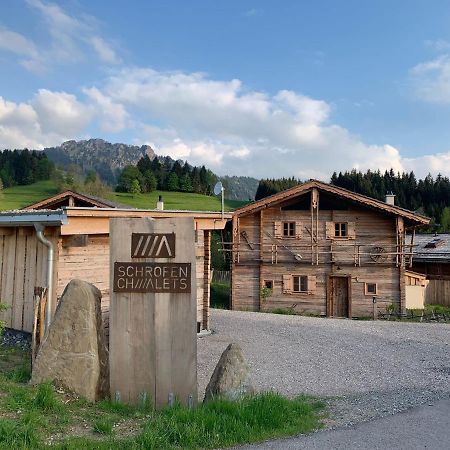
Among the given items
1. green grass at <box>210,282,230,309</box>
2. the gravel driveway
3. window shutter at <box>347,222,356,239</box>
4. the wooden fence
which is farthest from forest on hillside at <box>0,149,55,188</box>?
the gravel driveway

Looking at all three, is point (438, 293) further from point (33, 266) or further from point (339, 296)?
point (33, 266)

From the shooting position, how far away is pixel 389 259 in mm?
23312

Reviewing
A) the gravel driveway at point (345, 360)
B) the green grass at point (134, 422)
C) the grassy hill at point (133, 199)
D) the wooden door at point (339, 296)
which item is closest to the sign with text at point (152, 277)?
the green grass at point (134, 422)

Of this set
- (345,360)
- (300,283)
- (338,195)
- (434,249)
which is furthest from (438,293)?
(345,360)

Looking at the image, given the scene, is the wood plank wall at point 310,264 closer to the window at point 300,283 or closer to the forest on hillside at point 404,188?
the window at point 300,283

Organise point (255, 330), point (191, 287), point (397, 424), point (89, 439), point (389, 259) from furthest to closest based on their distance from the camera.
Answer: point (389, 259)
point (255, 330)
point (191, 287)
point (397, 424)
point (89, 439)

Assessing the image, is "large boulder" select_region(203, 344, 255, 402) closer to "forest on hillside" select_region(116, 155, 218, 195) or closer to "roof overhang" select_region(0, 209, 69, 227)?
"roof overhang" select_region(0, 209, 69, 227)

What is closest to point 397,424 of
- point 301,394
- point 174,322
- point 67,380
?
point 301,394

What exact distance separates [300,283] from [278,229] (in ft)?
9.97

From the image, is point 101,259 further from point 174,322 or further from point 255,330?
point 255,330

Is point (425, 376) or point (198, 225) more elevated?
point (198, 225)

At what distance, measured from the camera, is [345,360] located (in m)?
11.7

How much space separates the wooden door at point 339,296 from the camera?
23750mm

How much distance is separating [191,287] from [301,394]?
291cm
